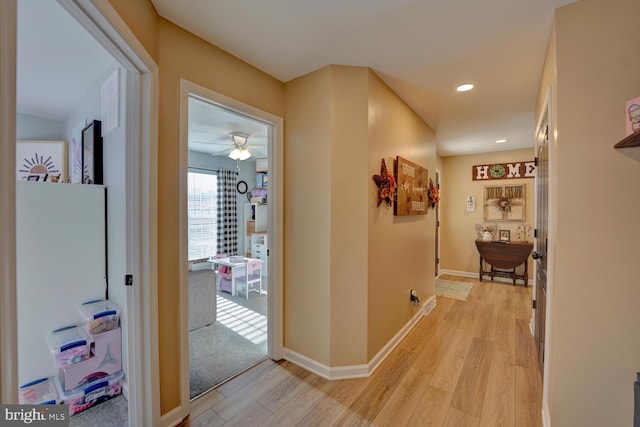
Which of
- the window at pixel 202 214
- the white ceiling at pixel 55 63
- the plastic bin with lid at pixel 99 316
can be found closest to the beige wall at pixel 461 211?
the white ceiling at pixel 55 63

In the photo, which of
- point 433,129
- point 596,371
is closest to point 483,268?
point 433,129

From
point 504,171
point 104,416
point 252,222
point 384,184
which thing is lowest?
point 104,416

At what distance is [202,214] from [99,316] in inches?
135

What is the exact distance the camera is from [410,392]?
1.91m

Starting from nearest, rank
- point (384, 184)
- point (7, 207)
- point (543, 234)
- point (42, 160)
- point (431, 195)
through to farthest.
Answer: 1. point (7, 207)
2. point (543, 234)
3. point (384, 184)
4. point (42, 160)
5. point (431, 195)

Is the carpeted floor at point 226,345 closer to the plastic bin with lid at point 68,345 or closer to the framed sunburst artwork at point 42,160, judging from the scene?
the plastic bin with lid at point 68,345

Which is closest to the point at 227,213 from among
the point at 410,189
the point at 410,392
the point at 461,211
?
the point at 410,189

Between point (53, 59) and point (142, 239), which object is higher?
point (53, 59)

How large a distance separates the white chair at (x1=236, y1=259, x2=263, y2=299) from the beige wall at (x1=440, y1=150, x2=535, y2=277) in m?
3.72

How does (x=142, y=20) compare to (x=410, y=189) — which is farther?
(x=410, y=189)

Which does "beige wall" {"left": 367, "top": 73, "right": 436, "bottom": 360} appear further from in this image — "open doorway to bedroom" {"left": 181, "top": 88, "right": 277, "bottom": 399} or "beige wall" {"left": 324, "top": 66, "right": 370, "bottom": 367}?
"open doorway to bedroom" {"left": 181, "top": 88, "right": 277, "bottom": 399}

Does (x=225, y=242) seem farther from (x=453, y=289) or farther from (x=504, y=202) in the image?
(x=504, y=202)

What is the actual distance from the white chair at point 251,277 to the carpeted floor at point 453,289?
2900mm

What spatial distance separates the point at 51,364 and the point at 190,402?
3.59 ft
